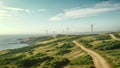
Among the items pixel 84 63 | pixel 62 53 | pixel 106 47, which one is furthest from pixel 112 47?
pixel 84 63

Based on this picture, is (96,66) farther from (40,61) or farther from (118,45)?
(118,45)

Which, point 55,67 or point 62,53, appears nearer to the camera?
point 55,67

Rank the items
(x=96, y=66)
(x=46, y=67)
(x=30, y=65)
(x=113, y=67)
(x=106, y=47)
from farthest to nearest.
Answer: (x=106, y=47) → (x=30, y=65) → (x=46, y=67) → (x=96, y=66) → (x=113, y=67)

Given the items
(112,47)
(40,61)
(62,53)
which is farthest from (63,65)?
(112,47)

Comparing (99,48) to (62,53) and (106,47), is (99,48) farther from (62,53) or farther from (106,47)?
(62,53)

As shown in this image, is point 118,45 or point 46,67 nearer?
point 46,67

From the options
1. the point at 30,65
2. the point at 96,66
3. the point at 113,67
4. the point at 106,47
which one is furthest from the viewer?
the point at 106,47

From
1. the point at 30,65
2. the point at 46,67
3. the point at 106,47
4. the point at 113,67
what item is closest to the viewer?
the point at 113,67

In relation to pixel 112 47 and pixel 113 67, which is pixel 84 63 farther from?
pixel 112 47

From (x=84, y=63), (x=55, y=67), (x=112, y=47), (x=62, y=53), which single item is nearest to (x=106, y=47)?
(x=112, y=47)
